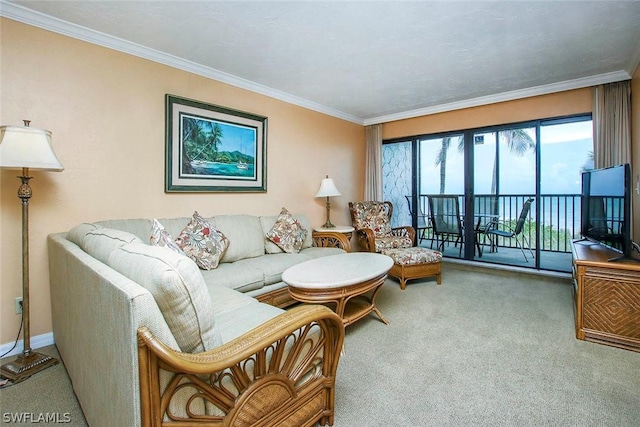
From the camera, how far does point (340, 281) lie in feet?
6.97

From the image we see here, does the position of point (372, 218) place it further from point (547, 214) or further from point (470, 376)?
point (547, 214)

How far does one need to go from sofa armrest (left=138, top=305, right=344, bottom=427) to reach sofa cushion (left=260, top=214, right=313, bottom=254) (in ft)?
6.06

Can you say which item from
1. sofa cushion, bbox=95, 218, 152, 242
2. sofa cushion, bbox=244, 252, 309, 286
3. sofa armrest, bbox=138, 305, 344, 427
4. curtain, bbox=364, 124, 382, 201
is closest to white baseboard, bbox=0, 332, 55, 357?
sofa cushion, bbox=95, 218, 152, 242

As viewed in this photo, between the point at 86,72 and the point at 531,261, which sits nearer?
the point at 86,72

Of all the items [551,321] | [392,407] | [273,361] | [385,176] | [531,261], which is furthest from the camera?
[385,176]

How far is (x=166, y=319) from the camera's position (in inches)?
37.7

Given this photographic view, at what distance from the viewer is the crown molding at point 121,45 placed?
2.05m

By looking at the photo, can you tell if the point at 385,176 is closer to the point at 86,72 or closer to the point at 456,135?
the point at 456,135

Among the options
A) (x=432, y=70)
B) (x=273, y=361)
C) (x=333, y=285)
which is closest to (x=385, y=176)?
(x=432, y=70)

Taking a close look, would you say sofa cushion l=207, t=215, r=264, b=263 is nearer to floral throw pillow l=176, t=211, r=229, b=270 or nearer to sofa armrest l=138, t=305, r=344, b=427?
floral throw pillow l=176, t=211, r=229, b=270

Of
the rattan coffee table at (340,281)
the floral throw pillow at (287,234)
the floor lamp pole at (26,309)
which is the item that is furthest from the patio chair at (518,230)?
the floor lamp pole at (26,309)

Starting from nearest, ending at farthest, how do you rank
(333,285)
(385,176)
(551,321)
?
(333,285) < (551,321) < (385,176)

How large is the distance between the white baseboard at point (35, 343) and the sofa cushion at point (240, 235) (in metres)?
1.35

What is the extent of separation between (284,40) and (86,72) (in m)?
1.57
